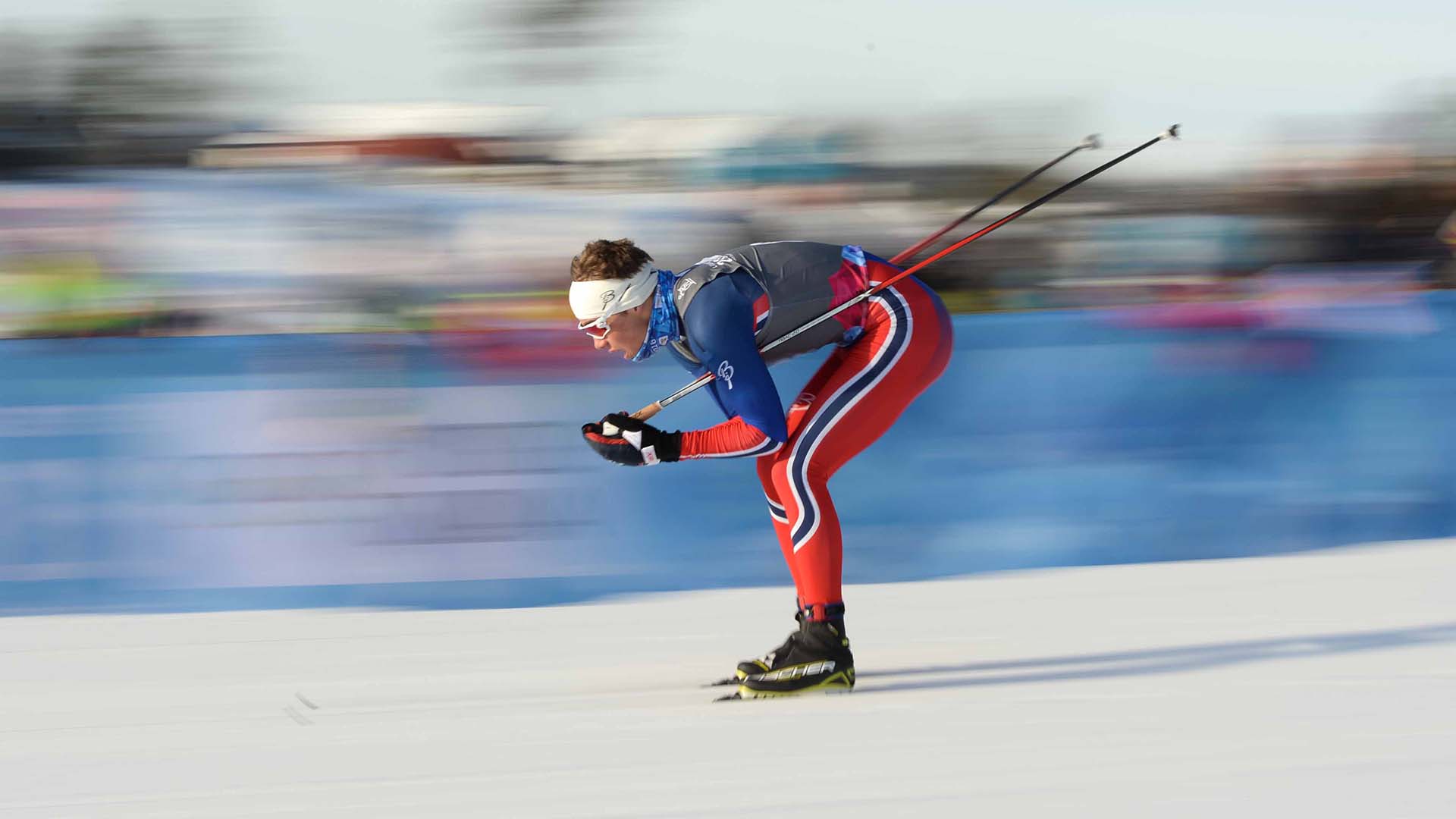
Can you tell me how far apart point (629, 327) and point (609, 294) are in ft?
0.35

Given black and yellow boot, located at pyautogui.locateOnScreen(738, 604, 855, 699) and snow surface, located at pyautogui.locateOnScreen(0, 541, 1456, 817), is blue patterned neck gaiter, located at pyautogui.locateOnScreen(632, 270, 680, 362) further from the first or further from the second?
snow surface, located at pyautogui.locateOnScreen(0, 541, 1456, 817)

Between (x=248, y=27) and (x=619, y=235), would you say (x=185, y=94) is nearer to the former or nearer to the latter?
(x=248, y=27)

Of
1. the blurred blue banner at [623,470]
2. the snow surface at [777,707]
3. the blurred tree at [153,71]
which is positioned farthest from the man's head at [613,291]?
the blurred tree at [153,71]

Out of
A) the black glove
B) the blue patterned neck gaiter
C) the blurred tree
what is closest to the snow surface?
the black glove

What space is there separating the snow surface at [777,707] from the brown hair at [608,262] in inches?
41.6

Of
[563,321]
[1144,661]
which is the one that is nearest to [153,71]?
[563,321]

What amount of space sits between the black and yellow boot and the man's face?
0.79 metres

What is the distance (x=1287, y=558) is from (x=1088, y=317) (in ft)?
3.76

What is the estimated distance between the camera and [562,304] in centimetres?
510

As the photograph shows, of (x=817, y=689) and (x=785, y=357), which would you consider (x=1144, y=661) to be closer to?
(x=817, y=689)

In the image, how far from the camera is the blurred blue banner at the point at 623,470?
4742 millimetres

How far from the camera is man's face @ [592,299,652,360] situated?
11.5ft

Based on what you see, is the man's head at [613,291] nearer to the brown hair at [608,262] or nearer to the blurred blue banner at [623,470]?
the brown hair at [608,262]

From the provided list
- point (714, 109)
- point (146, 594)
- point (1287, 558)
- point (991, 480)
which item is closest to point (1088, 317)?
point (991, 480)
